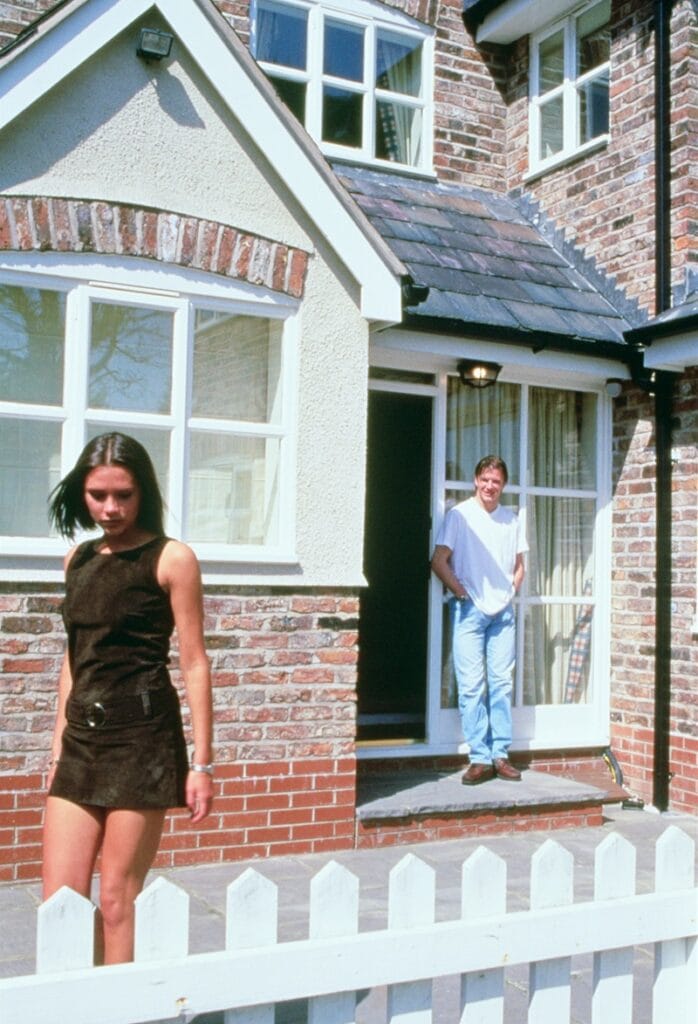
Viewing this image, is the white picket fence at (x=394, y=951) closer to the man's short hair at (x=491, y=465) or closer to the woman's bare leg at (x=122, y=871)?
the woman's bare leg at (x=122, y=871)

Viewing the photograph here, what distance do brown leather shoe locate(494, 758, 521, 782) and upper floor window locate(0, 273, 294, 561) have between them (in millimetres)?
2159

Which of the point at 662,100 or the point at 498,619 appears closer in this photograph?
the point at 498,619

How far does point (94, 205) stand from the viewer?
5.67 meters

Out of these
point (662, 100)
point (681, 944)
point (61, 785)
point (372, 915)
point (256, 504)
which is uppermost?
point (662, 100)

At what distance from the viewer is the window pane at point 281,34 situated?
827 centimetres

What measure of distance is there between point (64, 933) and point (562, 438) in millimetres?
6426

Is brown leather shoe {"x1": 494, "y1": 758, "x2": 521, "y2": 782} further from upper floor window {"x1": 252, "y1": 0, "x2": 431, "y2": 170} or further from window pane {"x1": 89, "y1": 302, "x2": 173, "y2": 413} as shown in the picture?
upper floor window {"x1": 252, "y1": 0, "x2": 431, "y2": 170}

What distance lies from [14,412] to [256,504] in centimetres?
142

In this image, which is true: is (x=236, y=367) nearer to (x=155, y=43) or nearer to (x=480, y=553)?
(x=155, y=43)

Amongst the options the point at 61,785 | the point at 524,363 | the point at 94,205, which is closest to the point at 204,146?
the point at 94,205

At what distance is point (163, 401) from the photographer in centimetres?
595

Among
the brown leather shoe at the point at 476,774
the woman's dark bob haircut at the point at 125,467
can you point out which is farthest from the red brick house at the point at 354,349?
the woman's dark bob haircut at the point at 125,467

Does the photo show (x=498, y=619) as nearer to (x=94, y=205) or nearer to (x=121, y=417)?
(x=121, y=417)

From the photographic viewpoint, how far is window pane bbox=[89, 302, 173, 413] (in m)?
5.80
